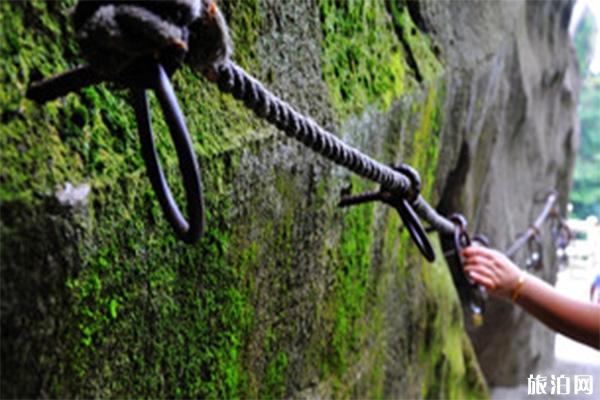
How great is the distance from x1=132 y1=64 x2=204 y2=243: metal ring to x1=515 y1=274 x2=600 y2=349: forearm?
Answer: 1141 millimetres

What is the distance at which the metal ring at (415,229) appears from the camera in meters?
1.13

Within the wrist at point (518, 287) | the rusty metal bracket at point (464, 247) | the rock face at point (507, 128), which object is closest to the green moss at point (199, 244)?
the rusty metal bracket at point (464, 247)

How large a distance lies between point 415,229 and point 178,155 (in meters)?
0.75

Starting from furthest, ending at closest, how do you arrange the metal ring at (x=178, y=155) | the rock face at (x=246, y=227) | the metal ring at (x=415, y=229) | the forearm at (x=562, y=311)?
the forearm at (x=562, y=311)
the metal ring at (x=415, y=229)
the rock face at (x=246, y=227)
the metal ring at (x=178, y=155)

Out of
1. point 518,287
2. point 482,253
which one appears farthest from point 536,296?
point 482,253

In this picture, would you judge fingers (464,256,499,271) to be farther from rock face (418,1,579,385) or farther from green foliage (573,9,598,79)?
green foliage (573,9,598,79)

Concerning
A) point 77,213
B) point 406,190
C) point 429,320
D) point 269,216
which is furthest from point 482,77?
Result: point 77,213

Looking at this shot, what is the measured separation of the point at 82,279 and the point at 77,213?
7 centimetres

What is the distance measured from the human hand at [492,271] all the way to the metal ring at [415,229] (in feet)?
1.67

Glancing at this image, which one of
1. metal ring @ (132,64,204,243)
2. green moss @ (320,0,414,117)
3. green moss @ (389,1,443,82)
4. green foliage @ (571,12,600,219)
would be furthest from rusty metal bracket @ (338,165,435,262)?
green foliage @ (571,12,600,219)

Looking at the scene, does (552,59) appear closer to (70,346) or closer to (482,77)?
(482,77)

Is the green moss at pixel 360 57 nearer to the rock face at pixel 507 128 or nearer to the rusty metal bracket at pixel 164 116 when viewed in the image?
the rock face at pixel 507 128

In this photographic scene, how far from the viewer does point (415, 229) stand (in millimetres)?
1157

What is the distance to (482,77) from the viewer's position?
7.55 ft
